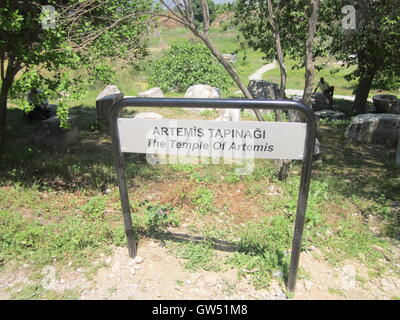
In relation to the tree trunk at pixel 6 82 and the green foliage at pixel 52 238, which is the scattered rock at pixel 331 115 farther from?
the green foliage at pixel 52 238

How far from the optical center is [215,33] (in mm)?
36875

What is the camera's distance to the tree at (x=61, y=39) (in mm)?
3674

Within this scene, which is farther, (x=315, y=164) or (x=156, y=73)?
(x=156, y=73)

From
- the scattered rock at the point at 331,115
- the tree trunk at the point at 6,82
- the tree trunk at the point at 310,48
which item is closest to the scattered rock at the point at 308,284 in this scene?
the tree trunk at the point at 310,48

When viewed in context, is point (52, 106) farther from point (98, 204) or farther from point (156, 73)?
point (98, 204)

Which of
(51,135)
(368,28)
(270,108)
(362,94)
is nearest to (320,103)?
(362,94)

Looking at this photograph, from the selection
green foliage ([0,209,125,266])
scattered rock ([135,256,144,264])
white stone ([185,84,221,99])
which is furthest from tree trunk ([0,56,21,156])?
white stone ([185,84,221,99])

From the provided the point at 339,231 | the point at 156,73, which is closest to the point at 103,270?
the point at 339,231

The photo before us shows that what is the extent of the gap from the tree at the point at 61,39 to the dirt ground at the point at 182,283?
2.01 metres

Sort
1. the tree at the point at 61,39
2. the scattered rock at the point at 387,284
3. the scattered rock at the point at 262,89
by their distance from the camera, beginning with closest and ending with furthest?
the scattered rock at the point at 387,284, the tree at the point at 61,39, the scattered rock at the point at 262,89

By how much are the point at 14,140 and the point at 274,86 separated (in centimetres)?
745

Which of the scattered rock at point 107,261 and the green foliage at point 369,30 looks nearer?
the scattered rock at point 107,261

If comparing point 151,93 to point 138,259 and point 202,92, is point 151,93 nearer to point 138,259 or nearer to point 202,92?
point 202,92

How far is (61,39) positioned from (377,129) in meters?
6.19
